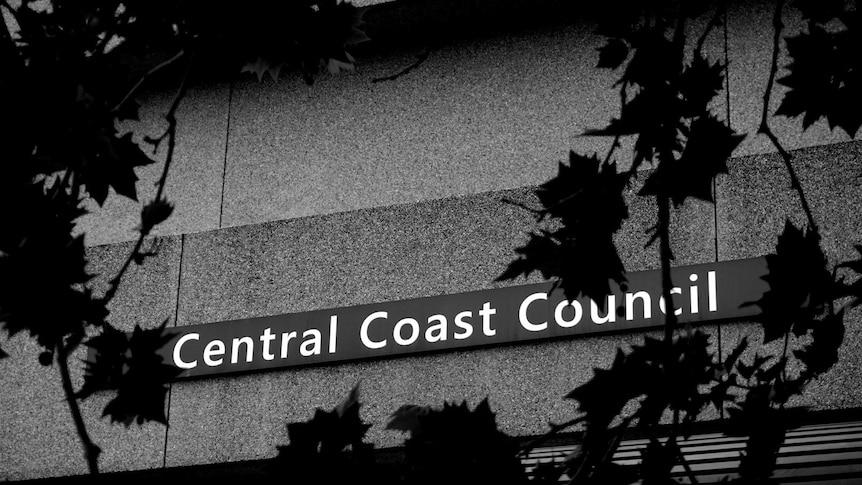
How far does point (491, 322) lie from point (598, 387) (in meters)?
2.75

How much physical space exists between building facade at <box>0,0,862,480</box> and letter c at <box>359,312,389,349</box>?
72 millimetres

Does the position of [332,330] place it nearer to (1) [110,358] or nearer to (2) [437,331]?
(2) [437,331]

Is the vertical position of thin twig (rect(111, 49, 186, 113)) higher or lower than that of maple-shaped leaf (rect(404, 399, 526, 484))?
higher

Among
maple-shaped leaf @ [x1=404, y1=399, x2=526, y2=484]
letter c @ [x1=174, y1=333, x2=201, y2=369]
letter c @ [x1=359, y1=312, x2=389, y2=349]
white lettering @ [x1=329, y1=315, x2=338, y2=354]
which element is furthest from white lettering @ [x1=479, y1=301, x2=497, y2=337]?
maple-shaped leaf @ [x1=404, y1=399, x2=526, y2=484]

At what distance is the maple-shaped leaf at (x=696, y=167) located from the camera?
8.39ft

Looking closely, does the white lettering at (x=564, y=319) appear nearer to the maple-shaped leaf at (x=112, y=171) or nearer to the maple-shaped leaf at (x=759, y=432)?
the maple-shaped leaf at (x=759, y=432)

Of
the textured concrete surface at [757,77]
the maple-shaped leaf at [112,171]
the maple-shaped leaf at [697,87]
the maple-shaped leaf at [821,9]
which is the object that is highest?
the textured concrete surface at [757,77]

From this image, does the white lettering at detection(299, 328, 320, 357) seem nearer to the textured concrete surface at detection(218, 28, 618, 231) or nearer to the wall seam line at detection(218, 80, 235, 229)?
the textured concrete surface at detection(218, 28, 618, 231)

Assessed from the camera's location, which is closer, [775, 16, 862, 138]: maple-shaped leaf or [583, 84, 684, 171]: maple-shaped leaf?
[583, 84, 684, 171]: maple-shaped leaf

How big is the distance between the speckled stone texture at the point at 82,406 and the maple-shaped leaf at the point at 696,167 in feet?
10.5

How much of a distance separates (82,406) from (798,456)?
3496 mm

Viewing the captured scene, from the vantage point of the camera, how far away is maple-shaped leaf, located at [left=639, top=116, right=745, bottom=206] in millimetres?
2559

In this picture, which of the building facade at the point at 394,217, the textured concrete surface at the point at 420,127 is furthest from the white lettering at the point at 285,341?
the textured concrete surface at the point at 420,127

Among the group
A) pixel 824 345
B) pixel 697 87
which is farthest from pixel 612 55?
pixel 824 345
